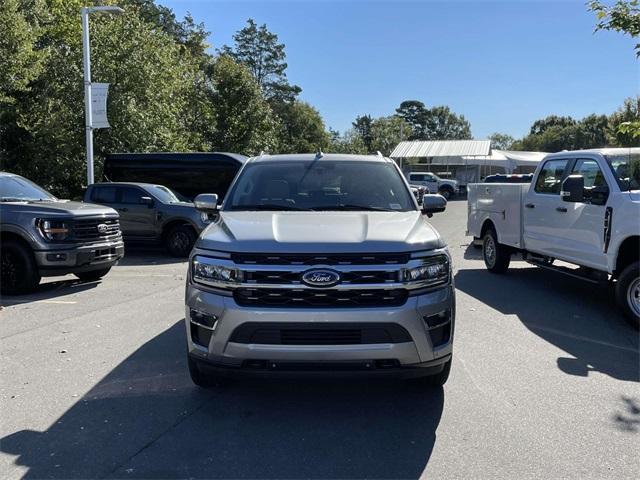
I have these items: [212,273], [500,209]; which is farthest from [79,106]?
[212,273]

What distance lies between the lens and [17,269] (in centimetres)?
Result: 852

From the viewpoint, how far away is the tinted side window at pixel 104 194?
552 inches

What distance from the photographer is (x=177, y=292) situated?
8773 millimetres

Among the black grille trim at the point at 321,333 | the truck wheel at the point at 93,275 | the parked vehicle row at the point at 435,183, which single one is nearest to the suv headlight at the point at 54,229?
the truck wheel at the point at 93,275

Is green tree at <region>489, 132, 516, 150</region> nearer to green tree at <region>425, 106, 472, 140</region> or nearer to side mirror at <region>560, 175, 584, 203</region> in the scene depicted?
green tree at <region>425, 106, 472, 140</region>

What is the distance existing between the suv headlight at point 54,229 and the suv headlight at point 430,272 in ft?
21.7

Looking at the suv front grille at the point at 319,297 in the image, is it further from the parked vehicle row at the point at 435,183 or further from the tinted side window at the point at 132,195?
the parked vehicle row at the point at 435,183

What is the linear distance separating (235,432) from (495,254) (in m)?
7.62

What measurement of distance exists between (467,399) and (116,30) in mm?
21325

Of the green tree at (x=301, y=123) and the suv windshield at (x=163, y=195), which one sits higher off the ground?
the green tree at (x=301, y=123)

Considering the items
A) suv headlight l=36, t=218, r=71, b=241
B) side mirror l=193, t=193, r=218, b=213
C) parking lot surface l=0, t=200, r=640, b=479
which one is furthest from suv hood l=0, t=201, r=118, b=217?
side mirror l=193, t=193, r=218, b=213

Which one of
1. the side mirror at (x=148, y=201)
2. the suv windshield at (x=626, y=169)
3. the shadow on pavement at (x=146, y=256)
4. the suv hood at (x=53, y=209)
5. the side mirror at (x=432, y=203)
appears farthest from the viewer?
the side mirror at (x=148, y=201)

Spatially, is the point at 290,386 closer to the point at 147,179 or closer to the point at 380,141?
the point at 147,179

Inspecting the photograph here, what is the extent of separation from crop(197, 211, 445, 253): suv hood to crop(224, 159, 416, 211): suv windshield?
1.11 feet
